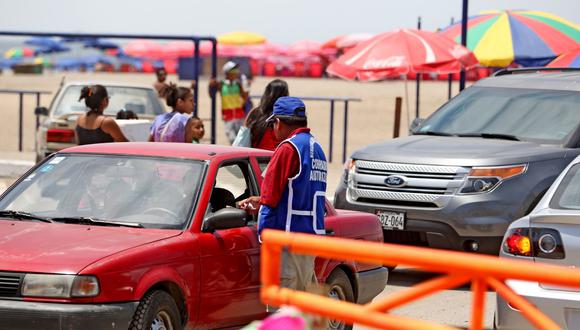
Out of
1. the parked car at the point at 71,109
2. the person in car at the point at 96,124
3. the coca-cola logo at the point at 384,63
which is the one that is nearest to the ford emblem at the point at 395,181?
the person in car at the point at 96,124

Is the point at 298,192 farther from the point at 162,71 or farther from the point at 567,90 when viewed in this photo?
the point at 162,71

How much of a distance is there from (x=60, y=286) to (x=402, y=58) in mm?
12056

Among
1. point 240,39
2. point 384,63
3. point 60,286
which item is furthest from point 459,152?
point 240,39

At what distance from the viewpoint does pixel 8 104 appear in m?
42.4

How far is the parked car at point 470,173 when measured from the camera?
34.7 feet

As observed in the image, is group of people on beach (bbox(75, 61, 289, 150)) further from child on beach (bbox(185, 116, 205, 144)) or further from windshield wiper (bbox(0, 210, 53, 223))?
windshield wiper (bbox(0, 210, 53, 223))

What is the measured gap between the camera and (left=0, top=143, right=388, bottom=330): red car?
6.48m

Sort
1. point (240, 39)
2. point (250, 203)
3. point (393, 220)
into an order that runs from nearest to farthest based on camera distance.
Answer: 1. point (250, 203)
2. point (393, 220)
3. point (240, 39)

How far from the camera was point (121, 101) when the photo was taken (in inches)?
714

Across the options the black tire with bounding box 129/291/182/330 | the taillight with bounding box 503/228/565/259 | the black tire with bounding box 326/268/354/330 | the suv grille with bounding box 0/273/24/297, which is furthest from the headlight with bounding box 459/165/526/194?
the suv grille with bounding box 0/273/24/297

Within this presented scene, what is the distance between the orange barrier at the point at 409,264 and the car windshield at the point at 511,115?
7.44 meters

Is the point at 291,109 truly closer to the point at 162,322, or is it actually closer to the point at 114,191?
the point at 114,191

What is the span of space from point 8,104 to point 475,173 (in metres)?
33.8

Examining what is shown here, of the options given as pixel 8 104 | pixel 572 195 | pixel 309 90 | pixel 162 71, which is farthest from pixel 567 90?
pixel 309 90
